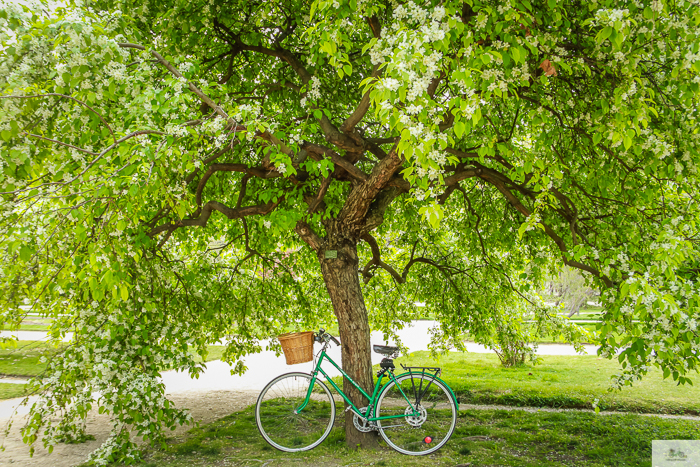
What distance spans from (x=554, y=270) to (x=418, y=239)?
215 centimetres

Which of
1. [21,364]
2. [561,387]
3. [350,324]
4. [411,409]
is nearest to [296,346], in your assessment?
[350,324]

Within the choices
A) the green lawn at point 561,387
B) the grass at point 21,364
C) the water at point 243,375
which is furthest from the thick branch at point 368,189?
the grass at point 21,364

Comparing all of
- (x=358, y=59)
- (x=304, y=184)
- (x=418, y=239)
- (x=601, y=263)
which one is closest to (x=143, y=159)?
(x=304, y=184)

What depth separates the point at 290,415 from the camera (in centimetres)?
495

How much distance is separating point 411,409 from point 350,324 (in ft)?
3.81

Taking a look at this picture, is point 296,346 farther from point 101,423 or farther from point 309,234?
point 101,423

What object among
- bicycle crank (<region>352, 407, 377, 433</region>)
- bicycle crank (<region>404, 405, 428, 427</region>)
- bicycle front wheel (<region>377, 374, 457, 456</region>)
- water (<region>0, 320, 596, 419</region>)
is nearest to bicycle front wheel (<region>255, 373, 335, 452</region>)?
bicycle crank (<region>352, 407, 377, 433</region>)

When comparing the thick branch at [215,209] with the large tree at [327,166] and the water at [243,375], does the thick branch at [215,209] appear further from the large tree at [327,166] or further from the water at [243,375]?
the water at [243,375]

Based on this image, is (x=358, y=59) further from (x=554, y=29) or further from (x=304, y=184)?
(x=554, y=29)

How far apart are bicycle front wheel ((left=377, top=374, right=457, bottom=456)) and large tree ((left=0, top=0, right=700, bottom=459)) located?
1.29ft

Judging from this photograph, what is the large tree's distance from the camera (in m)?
2.73

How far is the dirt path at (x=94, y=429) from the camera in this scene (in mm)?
5324

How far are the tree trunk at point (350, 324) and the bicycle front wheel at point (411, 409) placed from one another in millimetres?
290

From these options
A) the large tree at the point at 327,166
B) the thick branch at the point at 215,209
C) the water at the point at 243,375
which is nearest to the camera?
the large tree at the point at 327,166
